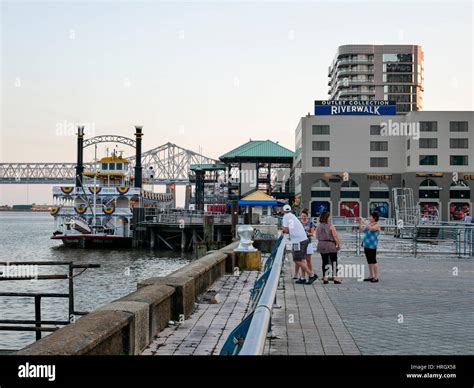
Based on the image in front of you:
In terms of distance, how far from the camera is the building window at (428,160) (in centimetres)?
8069

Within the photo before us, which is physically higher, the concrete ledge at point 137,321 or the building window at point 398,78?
the building window at point 398,78

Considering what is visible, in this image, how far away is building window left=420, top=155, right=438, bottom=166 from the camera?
8069 centimetres

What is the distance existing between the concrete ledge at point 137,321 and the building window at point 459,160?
79211mm

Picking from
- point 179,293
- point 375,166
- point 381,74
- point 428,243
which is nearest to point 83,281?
point 428,243

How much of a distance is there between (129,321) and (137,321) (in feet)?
1.00

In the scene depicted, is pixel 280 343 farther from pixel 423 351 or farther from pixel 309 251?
pixel 309 251

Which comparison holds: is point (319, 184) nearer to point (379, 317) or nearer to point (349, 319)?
point (379, 317)

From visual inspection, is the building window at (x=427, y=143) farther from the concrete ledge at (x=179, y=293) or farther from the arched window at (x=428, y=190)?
the concrete ledge at (x=179, y=293)

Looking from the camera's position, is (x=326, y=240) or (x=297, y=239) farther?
(x=326, y=240)

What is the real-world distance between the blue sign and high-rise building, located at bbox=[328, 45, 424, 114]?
45.1 metres

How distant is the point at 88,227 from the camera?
71.9 meters

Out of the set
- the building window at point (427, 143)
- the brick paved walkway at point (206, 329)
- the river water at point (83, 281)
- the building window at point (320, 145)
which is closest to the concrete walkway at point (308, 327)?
the brick paved walkway at point (206, 329)

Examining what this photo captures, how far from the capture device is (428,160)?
3187 inches

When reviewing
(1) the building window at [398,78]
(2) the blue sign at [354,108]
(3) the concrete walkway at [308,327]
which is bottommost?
(3) the concrete walkway at [308,327]
